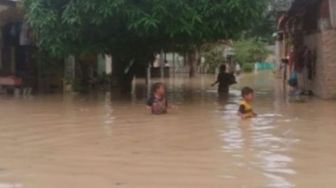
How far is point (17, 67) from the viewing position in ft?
77.7

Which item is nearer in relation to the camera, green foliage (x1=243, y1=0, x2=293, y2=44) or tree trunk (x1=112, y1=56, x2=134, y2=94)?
tree trunk (x1=112, y1=56, x2=134, y2=94)

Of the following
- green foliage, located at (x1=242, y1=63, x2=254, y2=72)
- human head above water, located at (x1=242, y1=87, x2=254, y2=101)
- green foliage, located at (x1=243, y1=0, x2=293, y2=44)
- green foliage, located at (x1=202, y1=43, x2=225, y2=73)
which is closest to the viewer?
human head above water, located at (x1=242, y1=87, x2=254, y2=101)

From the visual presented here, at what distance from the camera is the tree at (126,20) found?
15.9m

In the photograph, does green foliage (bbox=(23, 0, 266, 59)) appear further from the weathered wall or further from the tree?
the weathered wall

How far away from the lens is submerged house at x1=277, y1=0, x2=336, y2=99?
60.7 feet

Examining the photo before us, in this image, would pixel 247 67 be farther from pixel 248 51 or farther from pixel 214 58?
pixel 214 58

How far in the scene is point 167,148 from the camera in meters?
8.91

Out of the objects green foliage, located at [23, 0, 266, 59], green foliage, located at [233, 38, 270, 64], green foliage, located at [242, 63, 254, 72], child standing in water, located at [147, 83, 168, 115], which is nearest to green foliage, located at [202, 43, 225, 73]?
green foliage, located at [233, 38, 270, 64]

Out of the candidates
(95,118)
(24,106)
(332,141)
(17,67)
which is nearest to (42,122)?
(95,118)

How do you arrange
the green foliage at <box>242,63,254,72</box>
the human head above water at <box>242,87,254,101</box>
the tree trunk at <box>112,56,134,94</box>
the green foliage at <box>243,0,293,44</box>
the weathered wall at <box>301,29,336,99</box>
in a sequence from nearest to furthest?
the human head above water at <box>242,87,254,101</box> → the weathered wall at <box>301,29,336,99</box> → the tree trunk at <box>112,56,134,94</box> → the green foliage at <box>243,0,293,44</box> → the green foliage at <box>242,63,254,72</box>

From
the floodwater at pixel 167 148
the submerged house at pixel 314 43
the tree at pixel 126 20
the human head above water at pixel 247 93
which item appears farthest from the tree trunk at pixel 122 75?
the human head above water at pixel 247 93

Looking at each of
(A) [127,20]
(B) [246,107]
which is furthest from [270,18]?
(B) [246,107]

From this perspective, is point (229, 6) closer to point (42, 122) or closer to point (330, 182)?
point (42, 122)

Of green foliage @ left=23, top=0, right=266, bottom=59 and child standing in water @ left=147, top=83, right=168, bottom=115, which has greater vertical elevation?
green foliage @ left=23, top=0, right=266, bottom=59
